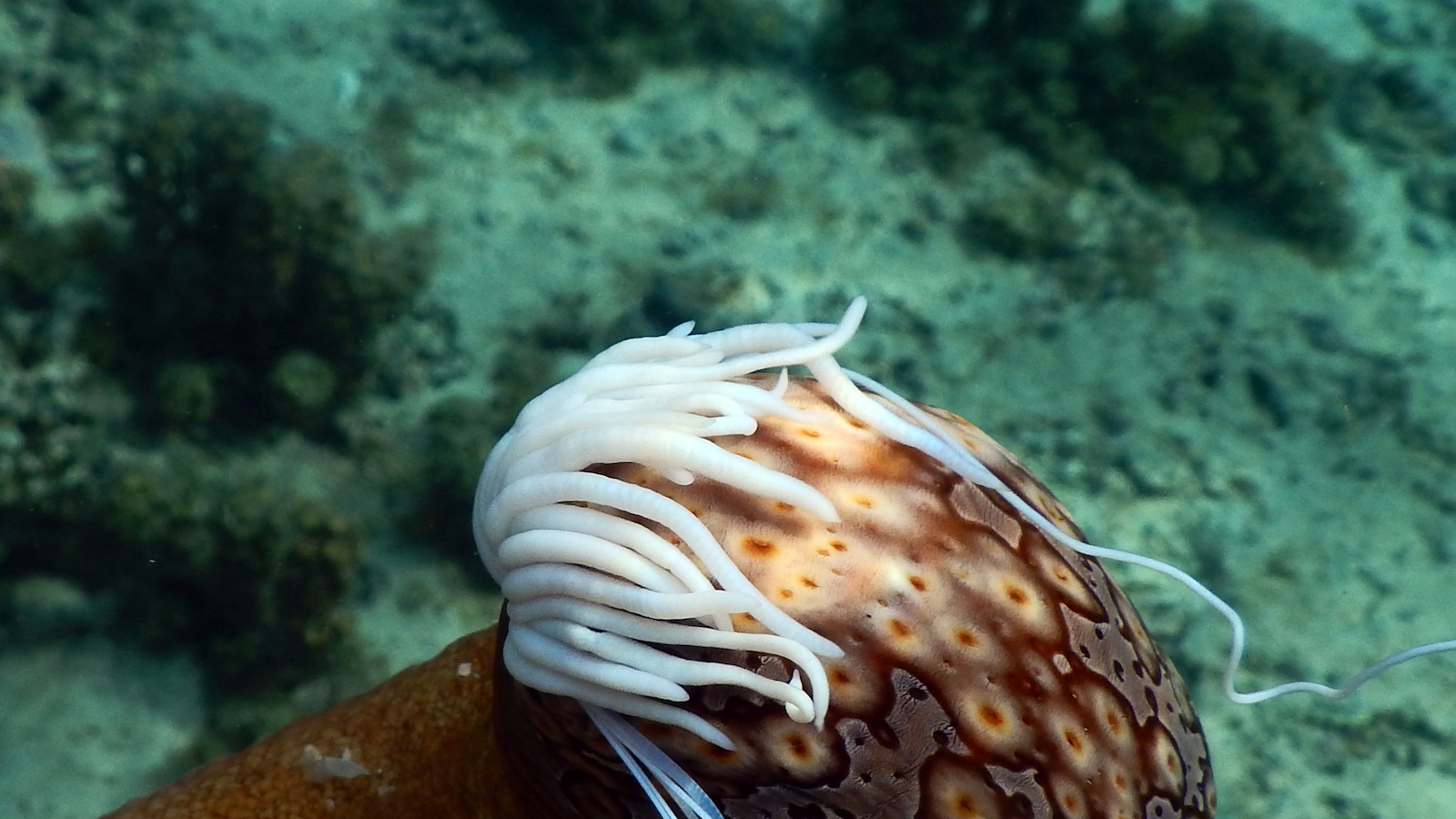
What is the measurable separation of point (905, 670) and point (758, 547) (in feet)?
1.08

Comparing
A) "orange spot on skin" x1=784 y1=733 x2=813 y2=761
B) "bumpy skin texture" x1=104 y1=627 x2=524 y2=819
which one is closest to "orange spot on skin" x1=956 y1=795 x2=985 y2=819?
"orange spot on skin" x1=784 y1=733 x2=813 y2=761

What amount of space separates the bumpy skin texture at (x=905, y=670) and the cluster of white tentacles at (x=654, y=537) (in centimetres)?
5

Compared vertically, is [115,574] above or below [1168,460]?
below

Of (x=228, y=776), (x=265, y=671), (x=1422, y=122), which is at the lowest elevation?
(x=265, y=671)

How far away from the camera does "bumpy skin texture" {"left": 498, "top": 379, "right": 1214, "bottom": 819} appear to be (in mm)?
1485

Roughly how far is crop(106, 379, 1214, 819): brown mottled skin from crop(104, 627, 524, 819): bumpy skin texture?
1.85ft

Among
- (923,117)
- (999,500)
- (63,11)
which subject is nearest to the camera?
(999,500)

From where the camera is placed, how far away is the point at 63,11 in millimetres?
7184

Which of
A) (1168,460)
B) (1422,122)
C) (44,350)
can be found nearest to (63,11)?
(44,350)

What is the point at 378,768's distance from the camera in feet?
7.84

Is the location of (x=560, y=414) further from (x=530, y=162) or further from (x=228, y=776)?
(x=530, y=162)

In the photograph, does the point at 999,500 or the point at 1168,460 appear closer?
the point at 999,500

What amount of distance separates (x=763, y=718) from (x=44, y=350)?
551 cm

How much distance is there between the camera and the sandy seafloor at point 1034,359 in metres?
4.39
